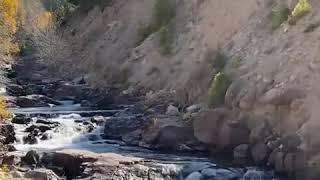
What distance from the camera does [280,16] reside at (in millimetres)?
31141

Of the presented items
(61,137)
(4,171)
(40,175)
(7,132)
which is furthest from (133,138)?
(4,171)

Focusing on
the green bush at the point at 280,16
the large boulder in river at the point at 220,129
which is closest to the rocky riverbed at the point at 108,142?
the large boulder in river at the point at 220,129

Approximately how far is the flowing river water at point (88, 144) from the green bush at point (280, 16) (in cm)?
893

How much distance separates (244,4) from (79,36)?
30.4m

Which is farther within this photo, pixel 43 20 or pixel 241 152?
pixel 43 20

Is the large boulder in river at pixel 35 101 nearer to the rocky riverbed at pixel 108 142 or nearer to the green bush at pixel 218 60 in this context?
the rocky riverbed at pixel 108 142

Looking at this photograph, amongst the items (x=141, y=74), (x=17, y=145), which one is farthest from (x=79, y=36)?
(x=17, y=145)

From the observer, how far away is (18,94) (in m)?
46.7

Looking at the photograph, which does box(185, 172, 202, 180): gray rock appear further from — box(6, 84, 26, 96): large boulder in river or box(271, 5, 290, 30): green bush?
box(6, 84, 26, 96): large boulder in river

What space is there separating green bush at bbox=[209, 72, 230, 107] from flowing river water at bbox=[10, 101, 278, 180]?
11.6ft

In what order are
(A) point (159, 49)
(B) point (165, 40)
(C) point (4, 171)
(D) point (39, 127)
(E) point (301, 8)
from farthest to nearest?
1. (A) point (159, 49)
2. (B) point (165, 40)
3. (D) point (39, 127)
4. (E) point (301, 8)
5. (C) point (4, 171)

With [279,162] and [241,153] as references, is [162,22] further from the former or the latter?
[279,162]

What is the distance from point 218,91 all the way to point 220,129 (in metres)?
2.61

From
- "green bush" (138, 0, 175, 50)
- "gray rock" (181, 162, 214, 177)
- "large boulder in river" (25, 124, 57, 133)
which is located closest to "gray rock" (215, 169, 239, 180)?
"gray rock" (181, 162, 214, 177)
